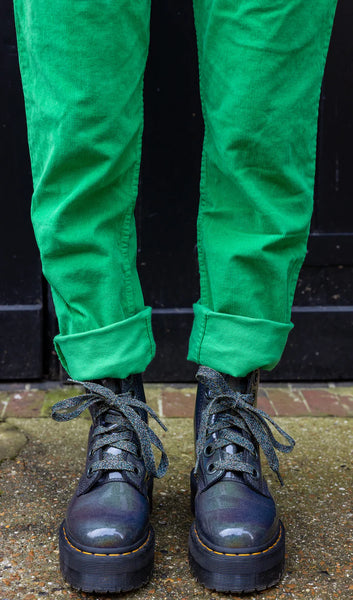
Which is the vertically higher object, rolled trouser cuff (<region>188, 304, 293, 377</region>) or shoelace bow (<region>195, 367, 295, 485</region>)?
rolled trouser cuff (<region>188, 304, 293, 377</region>)

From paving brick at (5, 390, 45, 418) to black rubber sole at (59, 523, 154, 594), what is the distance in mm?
629

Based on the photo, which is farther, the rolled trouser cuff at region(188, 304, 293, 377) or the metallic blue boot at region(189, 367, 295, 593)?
the rolled trouser cuff at region(188, 304, 293, 377)

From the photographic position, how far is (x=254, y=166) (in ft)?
3.03

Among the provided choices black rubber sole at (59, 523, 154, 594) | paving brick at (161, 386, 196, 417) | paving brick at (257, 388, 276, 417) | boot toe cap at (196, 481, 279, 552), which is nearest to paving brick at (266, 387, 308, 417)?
paving brick at (257, 388, 276, 417)

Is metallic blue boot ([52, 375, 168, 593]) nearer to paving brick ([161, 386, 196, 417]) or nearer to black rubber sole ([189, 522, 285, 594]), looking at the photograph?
black rubber sole ([189, 522, 285, 594])

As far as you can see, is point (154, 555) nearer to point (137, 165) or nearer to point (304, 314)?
point (137, 165)

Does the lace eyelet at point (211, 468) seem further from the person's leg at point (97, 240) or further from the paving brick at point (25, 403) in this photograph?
the paving brick at point (25, 403)

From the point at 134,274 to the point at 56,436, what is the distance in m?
0.52

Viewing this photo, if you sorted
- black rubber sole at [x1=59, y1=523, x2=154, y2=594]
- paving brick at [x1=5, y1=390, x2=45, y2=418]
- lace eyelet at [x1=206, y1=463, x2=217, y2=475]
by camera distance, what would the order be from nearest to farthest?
black rubber sole at [x1=59, y1=523, x2=154, y2=594] < lace eyelet at [x1=206, y1=463, x2=217, y2=475] < paving brick at [x1=5, y1=390, x2=45, y2=418]

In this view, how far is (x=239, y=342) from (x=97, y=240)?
0.25m

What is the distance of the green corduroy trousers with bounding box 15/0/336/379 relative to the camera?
88 centimetres

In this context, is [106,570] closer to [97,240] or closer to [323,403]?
[97,240]

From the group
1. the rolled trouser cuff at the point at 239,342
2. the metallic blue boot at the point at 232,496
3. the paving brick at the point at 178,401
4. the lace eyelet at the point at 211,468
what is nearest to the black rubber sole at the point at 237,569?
the metallic blue boot at the point at 232,496

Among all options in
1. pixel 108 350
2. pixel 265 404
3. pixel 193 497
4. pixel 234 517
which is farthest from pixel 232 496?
pixel 265 404
